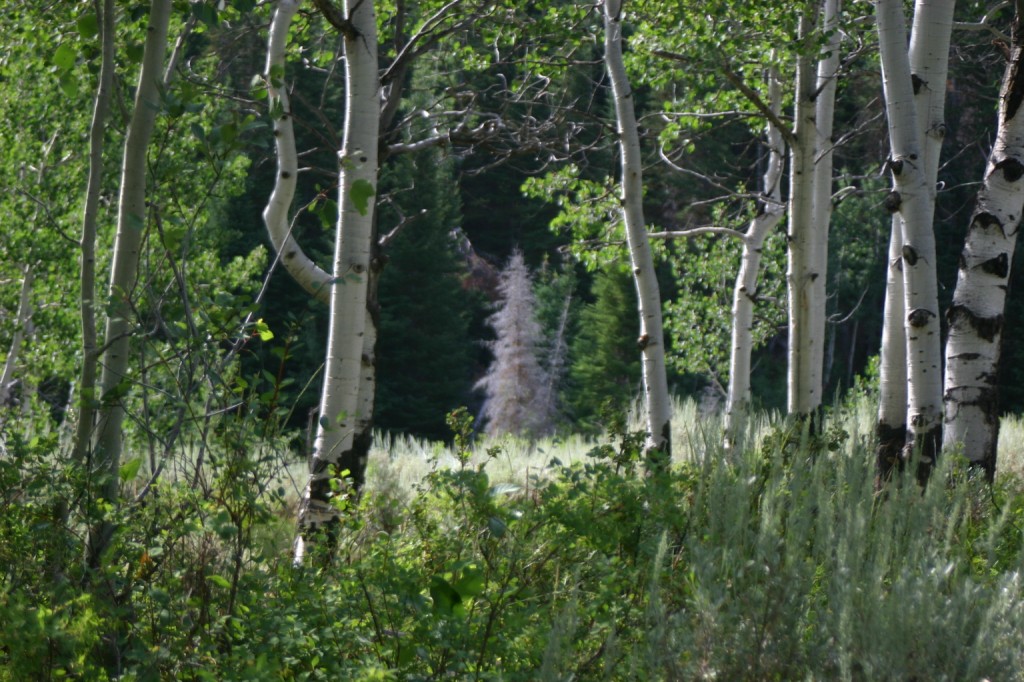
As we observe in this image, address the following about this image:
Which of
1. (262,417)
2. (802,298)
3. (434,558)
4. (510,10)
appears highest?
(510,10)

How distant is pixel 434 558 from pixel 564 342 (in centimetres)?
3507

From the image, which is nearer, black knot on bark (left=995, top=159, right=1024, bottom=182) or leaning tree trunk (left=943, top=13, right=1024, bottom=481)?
leaning tree trunk (left=943, top=13, right=1024, bottom=481)

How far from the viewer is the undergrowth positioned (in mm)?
2451

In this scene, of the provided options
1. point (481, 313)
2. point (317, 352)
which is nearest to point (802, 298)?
point (317, 352)

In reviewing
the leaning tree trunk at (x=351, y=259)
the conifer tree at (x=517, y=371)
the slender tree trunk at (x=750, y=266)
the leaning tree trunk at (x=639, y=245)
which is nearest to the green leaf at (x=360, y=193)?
the leaning tree trunk at (x=351, y=259)

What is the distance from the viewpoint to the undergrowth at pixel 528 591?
8.04ft

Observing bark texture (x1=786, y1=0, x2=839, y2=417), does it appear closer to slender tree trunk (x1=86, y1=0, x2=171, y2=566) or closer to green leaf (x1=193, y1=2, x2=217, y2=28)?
slender tree trunk (x1=86, y1=0, x2=171, y2=566)

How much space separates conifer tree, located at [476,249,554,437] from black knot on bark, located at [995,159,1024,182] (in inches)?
1151

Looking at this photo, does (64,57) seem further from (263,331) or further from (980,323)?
(980,323)

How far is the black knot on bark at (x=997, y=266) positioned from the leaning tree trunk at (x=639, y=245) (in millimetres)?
3608

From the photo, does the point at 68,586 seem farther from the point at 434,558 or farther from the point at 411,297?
the point at 411,297

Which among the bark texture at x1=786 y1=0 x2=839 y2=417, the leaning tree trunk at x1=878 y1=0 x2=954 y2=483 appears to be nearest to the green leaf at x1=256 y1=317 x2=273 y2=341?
the leaning tree trunk at x1=878 y1=0 x2=954 y2=483

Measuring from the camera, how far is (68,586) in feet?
9.06

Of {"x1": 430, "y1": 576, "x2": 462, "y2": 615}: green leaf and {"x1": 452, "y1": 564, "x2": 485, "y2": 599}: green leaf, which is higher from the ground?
{"x1": 452, "y1": 564, "x2": 485, "y2": 599}: green leaf
